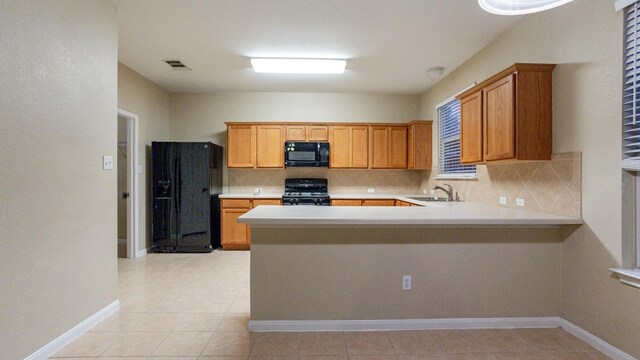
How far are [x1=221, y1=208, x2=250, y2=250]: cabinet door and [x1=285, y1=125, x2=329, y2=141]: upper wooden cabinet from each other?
4.58 feet

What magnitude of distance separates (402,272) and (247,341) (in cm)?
120

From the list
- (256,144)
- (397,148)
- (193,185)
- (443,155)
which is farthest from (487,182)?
(193,185)

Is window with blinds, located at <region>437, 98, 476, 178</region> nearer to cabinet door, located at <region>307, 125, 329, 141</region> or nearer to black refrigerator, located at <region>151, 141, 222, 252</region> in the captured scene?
cabinet door, located at <region>307, 125, 329, 141</region>

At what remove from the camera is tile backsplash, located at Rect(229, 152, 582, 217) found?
243cm

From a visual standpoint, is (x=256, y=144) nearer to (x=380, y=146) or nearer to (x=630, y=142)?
(x=380, y=146)

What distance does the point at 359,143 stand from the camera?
5.39 m

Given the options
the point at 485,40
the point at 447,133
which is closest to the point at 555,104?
the point at 485,40

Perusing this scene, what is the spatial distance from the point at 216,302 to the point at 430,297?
1.84 m

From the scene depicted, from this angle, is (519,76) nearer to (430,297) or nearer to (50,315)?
(430,297)

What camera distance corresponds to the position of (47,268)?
6.75 feet

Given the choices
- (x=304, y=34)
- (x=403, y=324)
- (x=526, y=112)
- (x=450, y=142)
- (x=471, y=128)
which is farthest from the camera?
(x=450, y=142)

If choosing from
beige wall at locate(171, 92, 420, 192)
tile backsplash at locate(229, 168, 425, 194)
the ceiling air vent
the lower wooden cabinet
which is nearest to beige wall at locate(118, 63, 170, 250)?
beige wall at locate(171, 92, 420, 192)

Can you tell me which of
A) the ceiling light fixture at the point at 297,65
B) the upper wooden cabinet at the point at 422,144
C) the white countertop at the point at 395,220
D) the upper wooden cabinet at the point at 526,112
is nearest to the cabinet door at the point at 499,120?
the upper wooden cabinet at the point at 526,112

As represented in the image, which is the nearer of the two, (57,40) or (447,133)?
(57,40)
